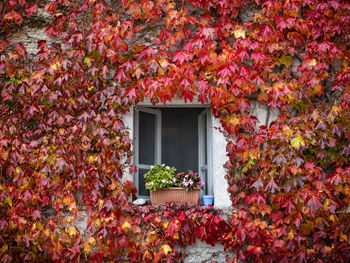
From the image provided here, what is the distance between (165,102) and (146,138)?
54 centimetres

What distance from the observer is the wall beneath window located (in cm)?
453

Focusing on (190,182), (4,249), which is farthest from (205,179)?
(4,249)

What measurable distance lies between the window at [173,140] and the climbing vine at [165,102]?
33 cm

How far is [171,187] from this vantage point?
177 inches

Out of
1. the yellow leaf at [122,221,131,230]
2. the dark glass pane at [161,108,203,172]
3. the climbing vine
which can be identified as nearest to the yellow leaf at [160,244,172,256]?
the climbing vine

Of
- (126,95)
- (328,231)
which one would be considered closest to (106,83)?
(126,95)

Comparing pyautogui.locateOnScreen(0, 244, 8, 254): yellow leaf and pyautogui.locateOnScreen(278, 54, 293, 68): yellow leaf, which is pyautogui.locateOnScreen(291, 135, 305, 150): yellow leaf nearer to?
pyautogui.locateOnScreen(278, 54, 293, 68): yellow leaf

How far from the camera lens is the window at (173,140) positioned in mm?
4828

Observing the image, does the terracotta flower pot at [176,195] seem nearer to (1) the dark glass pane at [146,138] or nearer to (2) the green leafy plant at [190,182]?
(2) the green leafy plant at [190,182]

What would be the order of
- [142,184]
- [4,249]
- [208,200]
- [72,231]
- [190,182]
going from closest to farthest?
[4,249] < [72,231] < [190,182] < [208,200] < [142,184]

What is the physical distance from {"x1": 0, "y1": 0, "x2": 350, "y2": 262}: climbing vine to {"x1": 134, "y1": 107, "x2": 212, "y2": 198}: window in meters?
0.33

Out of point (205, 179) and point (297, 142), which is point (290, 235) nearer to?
point (297, 142)

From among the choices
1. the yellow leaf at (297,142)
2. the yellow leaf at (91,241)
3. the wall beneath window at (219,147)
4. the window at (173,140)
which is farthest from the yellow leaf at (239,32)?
the yellow leaf at (91,241)

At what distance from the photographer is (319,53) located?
457cm
